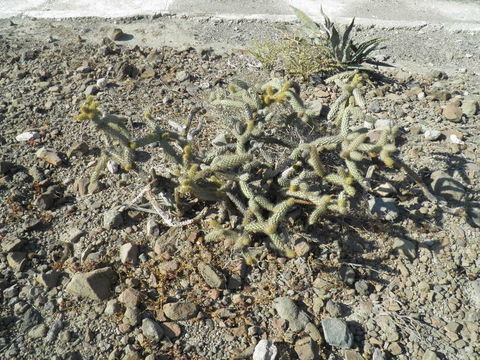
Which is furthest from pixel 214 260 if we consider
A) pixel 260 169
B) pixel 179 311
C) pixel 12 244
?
pixel 12 244

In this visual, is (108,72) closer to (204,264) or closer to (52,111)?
(52,111)

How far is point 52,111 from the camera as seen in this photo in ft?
13.0

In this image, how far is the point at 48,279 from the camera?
270 cm

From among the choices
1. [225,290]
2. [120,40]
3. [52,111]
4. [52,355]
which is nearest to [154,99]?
[52,111]

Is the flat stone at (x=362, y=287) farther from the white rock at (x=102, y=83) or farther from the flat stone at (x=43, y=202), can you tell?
the white rock at (x=102, y=83)

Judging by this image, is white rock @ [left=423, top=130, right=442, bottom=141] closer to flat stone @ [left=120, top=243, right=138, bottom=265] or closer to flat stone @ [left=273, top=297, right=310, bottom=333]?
flat stone @ [left=273, top=297, right=310, bottom=333]

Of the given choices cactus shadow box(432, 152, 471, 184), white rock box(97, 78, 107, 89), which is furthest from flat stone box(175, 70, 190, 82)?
cactus shadow box(432, 152, 471, 184)

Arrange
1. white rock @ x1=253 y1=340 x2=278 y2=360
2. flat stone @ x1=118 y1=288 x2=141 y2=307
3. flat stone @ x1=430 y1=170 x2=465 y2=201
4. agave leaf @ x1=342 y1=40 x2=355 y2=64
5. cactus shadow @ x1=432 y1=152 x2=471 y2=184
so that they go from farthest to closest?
agave leaf @ x1=342 y1=40 x2=355 y2=64, cactus shadow @ x1=432 y1=152 x2=471 y2=184, flat stone @ x1=430 y1=170 x2=465 y2=201, flat stone @ x1=118 y1=288 x2=141 y2=307, white rock @ x1=253 y1=340 x2=278 y2=360

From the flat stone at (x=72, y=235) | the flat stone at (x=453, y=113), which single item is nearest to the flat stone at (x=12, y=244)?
the flat stone at (x=72, y=235)

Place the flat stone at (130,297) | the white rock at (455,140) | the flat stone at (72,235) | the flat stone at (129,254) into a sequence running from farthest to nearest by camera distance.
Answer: the white rock at (455,140) < the flat stone at (72,235) < the flat stone at (129,254) < the flat stone at (130,297)

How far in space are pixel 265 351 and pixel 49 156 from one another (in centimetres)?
235

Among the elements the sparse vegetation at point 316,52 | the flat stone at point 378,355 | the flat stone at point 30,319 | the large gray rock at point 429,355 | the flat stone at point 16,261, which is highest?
the sparse vegetation at point 316,52

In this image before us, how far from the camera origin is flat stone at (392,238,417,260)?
283 centimetres

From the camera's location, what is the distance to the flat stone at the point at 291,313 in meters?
2.52
